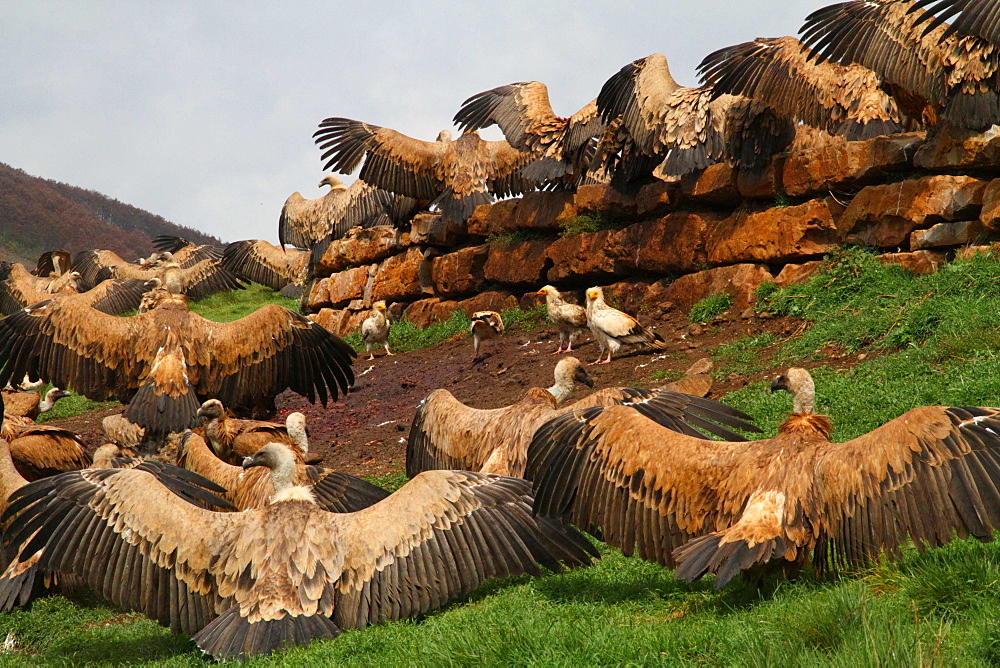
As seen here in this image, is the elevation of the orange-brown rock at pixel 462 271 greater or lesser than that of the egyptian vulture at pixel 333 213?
lesser

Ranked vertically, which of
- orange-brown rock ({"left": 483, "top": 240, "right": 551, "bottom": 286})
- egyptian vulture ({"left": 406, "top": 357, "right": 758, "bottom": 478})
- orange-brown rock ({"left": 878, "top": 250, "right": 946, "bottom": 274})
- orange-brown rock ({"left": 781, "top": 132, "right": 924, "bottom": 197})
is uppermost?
orange-brown rock ({"left": 781, "top": 132, "right": 924, "bottom": 197})

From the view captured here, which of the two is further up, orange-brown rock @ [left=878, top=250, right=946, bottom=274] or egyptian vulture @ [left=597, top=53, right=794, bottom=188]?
egyptian vulture @ [left=597, top=53, right=794, bottom=188]

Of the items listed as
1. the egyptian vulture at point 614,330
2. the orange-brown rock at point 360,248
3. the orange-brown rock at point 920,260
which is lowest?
the egyptian vulture at point 614,330

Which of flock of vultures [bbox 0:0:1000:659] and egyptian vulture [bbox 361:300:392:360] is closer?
flock of vultures [bbox 0:0:1000:659]

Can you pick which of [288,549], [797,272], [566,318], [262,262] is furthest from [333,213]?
[288,549]

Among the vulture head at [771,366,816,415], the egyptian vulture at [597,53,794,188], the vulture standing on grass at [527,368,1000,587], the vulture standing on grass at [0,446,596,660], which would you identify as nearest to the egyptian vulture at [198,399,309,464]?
the vulture standing on grass at [0,446,596,660]

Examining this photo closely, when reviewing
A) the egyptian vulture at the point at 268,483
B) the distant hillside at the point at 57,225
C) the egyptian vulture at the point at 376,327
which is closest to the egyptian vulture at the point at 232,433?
the egyptian vulture at the point at 268,483

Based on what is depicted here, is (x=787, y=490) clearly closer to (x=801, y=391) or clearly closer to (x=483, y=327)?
(x=801, y=391)

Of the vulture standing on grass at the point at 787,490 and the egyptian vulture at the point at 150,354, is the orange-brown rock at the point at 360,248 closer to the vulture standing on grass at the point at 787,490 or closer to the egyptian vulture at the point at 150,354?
the egyptian vulture at the point at 150,354

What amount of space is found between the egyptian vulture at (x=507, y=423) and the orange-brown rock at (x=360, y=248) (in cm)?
968

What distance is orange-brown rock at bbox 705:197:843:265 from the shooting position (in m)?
10.6

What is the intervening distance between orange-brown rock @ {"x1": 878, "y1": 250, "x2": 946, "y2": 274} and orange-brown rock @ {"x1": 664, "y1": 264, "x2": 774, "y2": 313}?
1436 millimetres

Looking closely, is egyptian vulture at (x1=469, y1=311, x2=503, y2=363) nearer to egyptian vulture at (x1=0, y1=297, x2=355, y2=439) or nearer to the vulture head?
egyptian vulture at (x1=0, y1=297, x2=355, y2=439)

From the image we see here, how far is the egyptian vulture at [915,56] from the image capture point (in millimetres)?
8961
